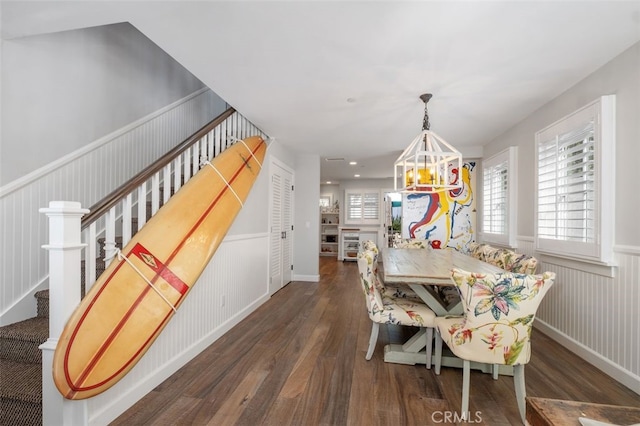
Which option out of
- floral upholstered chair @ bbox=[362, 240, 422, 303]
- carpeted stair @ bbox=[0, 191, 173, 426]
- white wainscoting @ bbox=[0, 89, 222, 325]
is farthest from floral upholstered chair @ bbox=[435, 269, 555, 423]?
white wainscoting @ bbox=[0, 89, 222, 325]

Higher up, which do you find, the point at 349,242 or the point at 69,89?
the point at 69,89

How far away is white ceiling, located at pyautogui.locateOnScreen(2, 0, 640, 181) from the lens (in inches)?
65.7

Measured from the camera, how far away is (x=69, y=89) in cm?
242

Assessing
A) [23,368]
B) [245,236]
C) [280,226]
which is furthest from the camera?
[280,226]

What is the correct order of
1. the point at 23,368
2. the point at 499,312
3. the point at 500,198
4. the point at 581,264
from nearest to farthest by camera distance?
the point at 499,312
the point at 23,368
the point at 581,264
the point at 500,198

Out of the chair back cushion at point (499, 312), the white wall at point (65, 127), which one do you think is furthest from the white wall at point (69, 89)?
the chair back cushion at point (499, 312)

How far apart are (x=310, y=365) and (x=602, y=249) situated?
2460 millimetres

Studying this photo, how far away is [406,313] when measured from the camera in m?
2.29

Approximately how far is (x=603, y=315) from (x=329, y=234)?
7.42 meters

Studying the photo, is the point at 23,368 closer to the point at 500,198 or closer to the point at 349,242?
the point at 500,198

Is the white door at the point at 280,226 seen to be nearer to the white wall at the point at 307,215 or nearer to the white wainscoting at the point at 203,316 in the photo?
the white wall at the point at 307,215

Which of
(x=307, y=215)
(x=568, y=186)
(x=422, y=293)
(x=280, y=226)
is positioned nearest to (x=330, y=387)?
(x=422, y=293)

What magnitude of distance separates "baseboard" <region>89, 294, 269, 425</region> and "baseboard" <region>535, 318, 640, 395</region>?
129 inches

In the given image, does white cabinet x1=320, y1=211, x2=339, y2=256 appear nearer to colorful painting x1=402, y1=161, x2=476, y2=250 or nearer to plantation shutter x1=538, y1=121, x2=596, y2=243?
colorful painting x1=402, y1=161, x2=476, y2=250
